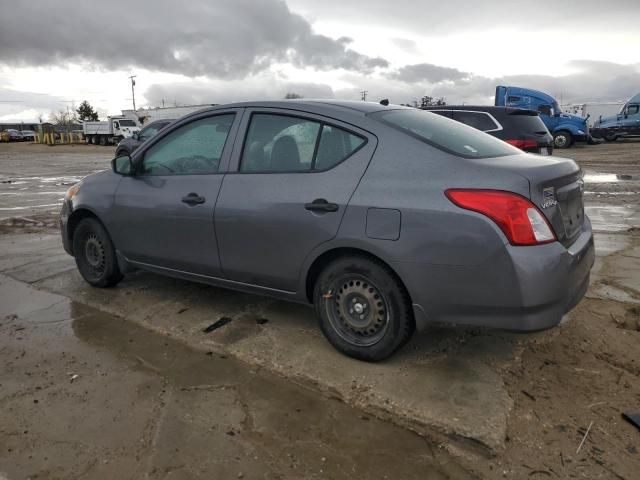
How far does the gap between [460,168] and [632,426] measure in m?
1.53

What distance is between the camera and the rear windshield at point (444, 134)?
308 cm

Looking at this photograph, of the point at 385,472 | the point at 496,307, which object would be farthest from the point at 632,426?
the point at 385,472

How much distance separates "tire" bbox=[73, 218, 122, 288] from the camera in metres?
4.52

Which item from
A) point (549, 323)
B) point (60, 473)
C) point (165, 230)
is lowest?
point (60, 473)

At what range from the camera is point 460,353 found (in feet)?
11.0

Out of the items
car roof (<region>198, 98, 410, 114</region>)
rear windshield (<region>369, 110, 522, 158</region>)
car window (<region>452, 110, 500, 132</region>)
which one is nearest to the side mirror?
car roof (<region>198, 98, 410, 114</region>)

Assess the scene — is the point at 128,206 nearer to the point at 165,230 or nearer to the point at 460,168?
the point at 165,230

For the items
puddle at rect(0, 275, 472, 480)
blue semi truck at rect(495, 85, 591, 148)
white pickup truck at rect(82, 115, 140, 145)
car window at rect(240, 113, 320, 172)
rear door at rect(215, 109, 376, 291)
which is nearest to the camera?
puddle at rect(0, 275, 472, 480)

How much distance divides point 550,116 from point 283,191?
26.5 meters

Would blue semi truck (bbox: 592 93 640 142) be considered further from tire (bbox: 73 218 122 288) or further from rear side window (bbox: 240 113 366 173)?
tire (bbox: 73 218 122 288)

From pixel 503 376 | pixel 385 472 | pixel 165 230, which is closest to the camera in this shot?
pixel 385 472

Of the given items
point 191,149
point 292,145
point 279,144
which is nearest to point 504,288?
point 292,145

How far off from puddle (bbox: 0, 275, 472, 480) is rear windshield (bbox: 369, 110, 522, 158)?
1603 millimetres

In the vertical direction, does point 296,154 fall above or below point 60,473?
above
